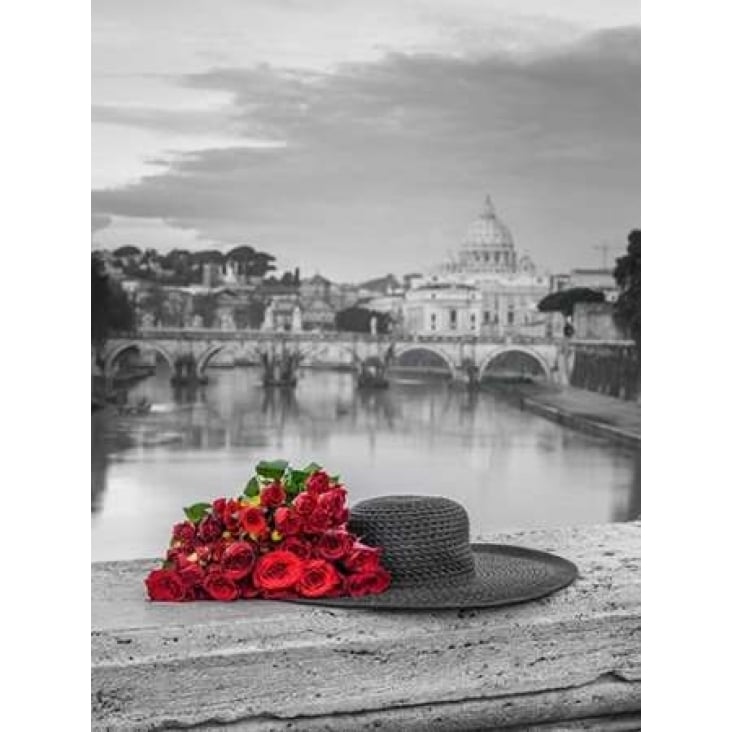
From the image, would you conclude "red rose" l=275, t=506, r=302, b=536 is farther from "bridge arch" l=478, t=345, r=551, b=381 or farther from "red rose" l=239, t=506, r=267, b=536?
"bridge arch" l=478, t=345, r=551, b=381

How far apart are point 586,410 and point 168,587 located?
2720 millimetres

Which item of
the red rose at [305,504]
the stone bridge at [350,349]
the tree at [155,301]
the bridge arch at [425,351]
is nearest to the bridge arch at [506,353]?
the stone bridge at [350,349]

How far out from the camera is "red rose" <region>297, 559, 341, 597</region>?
A: 2.04m

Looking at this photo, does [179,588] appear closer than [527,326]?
Yes

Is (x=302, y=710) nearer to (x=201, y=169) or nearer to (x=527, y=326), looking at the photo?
(x=201, y=169)

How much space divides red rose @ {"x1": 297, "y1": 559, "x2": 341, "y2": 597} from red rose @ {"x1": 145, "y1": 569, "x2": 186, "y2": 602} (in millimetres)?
179

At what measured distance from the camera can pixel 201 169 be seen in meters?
3.97

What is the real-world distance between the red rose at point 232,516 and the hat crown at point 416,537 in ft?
0.63

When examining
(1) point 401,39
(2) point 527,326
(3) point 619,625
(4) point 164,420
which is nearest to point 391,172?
(1) point 401,39

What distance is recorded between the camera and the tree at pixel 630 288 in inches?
173

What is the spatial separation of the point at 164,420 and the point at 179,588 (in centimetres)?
221

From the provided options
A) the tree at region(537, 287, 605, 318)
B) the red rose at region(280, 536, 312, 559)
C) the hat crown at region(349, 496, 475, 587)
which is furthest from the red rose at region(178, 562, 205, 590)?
the tree at region(537, 287, 605, 318)
